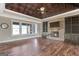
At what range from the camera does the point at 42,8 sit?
3715 millimetres

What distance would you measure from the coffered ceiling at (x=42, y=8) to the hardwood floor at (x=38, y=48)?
37.0 inches

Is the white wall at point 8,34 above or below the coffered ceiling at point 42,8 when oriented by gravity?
below

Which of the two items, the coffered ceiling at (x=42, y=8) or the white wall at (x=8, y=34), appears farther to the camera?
the coffered ceiling at (x=42, y=8)

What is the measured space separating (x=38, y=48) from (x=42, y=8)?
4.67 feet

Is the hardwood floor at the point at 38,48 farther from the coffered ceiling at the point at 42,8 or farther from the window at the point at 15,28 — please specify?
the coffered ceiling at the point at 42,8

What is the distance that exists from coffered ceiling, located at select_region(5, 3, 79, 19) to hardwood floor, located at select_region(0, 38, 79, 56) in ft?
3.08

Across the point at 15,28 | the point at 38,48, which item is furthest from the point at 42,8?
the point at 38,48

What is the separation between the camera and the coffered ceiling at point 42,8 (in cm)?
359

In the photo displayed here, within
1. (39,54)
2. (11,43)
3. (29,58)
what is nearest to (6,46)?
(11,43)

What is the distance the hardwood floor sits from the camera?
3.41 m

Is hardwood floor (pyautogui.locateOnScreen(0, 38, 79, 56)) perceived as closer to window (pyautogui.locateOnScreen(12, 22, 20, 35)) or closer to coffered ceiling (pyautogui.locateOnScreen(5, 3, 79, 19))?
window (pyautogui.locateOnScreen(12, 22, 20, 35))

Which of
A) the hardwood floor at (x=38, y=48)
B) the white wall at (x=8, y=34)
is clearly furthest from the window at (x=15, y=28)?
the hardwood floor at (x=38, y=48)

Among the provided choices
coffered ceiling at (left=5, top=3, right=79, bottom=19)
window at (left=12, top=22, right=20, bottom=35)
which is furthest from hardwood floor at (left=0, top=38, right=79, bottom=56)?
coffered ceiling at (left=5, top=3, right=79, bottom=19)

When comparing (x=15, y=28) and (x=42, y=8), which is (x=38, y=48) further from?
(x=42, y=8)
